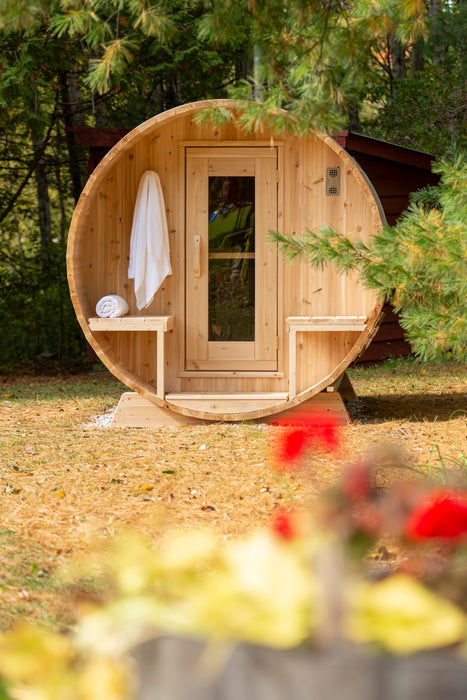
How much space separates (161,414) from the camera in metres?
6.51

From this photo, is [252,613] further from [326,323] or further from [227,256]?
[227,256]

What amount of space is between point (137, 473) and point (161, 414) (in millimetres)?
1619

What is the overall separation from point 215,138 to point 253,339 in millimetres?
1774

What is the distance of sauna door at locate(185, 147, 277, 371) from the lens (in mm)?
6801

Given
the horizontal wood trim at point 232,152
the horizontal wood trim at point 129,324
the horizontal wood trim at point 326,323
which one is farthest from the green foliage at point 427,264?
the horizontal wood trim at point 232,152

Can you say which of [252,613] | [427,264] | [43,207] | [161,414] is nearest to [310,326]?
[161,414]

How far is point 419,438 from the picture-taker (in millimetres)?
5699

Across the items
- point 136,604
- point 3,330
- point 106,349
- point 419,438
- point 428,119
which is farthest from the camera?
point 428,119

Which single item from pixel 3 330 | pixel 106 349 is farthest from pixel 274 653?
pixel 3 330

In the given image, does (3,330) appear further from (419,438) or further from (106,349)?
(419,438)

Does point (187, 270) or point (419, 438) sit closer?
point (419, 438)

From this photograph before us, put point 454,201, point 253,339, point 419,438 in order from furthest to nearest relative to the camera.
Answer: point 253,339 → point 419,438 → point 454,201

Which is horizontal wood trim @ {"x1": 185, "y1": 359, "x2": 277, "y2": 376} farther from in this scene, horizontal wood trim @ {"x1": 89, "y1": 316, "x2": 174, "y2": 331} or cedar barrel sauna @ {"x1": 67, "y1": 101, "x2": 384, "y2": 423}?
horizontal wood trim @ {"x1": 89, "y1": 316, "x2": 174, "y2": 331}

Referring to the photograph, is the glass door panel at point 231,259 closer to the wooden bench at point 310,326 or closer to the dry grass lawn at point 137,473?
the wooden bench at point 310,326
